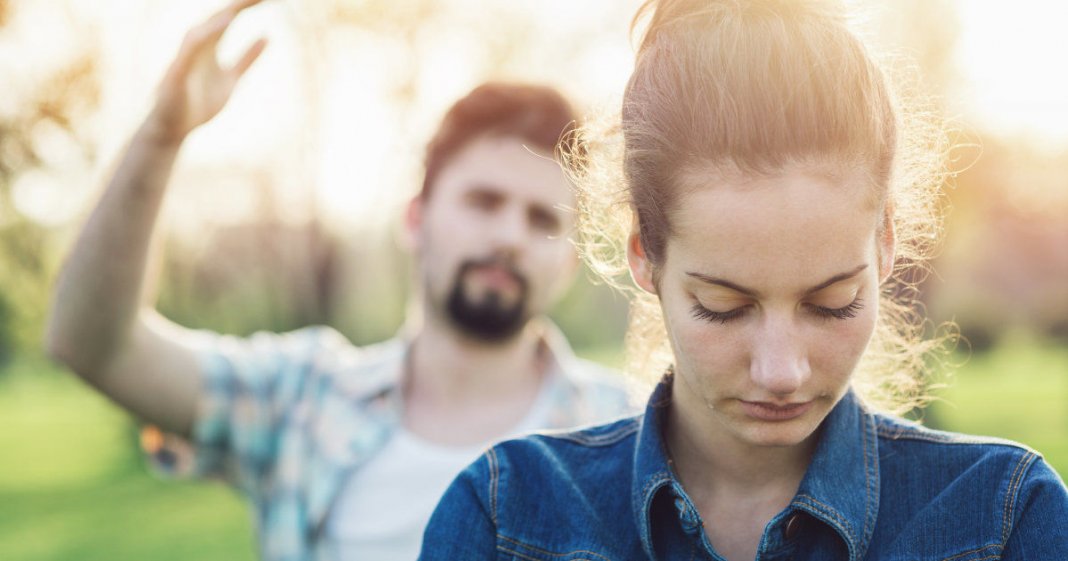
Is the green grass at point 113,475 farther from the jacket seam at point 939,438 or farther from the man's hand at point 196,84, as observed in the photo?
the man's hand at point 196,84

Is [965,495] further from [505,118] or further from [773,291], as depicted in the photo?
[505,118]

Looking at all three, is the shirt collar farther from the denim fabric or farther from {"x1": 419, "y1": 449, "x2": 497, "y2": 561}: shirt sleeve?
{"x1": 419, "y1": 449, "x2": 497, "y2": 561}: shirt sleeve

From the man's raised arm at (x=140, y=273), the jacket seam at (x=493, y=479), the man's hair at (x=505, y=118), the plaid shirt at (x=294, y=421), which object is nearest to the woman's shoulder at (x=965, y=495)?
the jacket seam at (x=493, y=479)

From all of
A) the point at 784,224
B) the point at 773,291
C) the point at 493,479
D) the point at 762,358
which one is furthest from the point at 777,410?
the point at 493,479

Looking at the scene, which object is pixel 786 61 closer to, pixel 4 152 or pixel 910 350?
pixel 910 350

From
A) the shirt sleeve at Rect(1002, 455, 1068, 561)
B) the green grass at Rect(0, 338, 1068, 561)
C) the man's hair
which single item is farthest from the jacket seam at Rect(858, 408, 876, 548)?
the green grass at Rect(0, 338, 1068, 561)

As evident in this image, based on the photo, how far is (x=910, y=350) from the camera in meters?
2.37

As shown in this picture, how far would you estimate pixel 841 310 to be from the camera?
1.76 meters

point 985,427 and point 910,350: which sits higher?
point 910,350

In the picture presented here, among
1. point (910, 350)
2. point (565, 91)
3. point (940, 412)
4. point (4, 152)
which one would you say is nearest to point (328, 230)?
point (4, 152)

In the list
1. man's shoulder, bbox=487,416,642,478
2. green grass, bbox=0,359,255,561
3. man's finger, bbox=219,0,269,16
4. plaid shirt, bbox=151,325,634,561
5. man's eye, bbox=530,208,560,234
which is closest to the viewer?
man's shoulder, bbox=487,416,642,478

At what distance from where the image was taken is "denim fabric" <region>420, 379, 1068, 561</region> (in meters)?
1.77

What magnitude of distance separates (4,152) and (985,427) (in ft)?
41.0

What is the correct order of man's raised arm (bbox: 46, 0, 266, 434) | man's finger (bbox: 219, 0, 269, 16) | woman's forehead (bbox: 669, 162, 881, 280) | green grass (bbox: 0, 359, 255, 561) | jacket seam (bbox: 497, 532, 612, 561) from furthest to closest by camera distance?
green grass (bbox: 0, 359, 255, 561)
man's raised arm (bbox: 46, 0, 266, 434)
man's finger (bbox: 219, 0, 269, 16)
jacket seam (bbox: 497, 532, 612, 561)
woman's forehead (bbox: 669, 162, 881, 280)
